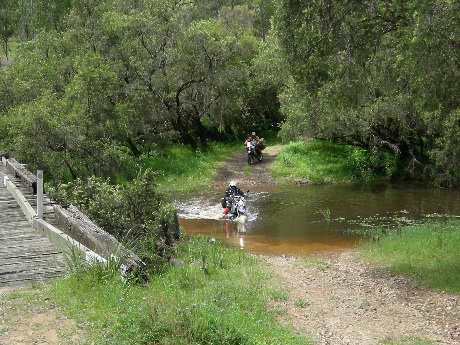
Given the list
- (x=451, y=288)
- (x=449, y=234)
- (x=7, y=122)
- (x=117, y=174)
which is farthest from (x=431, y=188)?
(x=7, y=122)

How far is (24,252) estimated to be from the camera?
9781 millimetres

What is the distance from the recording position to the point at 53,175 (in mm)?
18875

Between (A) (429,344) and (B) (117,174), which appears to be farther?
(B) (117,174)

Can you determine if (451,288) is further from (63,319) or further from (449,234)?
(63,319)

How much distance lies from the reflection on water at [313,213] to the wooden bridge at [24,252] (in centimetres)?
639

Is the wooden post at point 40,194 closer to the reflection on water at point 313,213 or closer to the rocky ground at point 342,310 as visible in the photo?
the rocky ground at point 342,310

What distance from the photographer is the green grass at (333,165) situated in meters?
29.2

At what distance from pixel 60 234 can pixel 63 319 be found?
3.41 metres

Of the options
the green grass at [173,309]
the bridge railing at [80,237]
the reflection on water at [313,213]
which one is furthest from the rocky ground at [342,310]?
the reflection on water at [313,213]

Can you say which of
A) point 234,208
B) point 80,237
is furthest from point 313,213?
point 80,237

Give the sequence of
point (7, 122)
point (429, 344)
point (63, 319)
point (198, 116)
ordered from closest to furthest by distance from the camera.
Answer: point (63, 319) < point (429, 344) < point (7, 122) < point (198, 116)

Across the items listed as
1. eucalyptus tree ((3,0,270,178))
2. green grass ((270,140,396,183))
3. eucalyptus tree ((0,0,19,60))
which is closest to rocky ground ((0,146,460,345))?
eucalyptus tree ((3,0,270,178))

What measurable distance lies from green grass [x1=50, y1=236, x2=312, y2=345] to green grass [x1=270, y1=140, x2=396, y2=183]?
741 inches

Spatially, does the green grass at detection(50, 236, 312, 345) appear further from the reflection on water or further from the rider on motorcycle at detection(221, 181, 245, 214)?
the rider on motorcycle at detection(221, 181, 245, 214)
